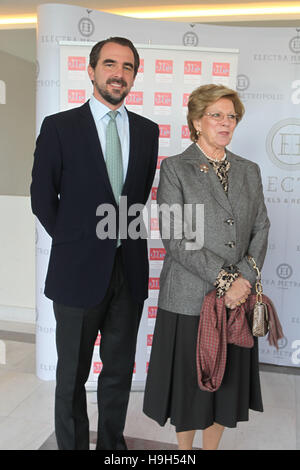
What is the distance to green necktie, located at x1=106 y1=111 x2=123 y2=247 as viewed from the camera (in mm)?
1781

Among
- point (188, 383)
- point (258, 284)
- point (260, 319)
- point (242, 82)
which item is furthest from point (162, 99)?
point (188, 383)

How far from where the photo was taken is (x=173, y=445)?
7.63 ft

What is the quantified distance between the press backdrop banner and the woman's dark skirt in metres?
1.00

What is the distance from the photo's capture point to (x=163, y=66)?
8.81 feet

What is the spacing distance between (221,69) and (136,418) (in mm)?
2140

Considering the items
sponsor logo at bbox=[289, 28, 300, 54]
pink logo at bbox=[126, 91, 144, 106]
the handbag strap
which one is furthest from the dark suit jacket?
sponsor logo at bbox=[289, 28, 300, 54]

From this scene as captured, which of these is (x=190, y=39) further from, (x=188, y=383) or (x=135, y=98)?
(x=188, y=383)

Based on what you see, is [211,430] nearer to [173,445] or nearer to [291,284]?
[173,445]

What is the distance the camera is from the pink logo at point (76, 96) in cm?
269

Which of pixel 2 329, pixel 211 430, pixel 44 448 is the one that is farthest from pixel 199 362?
pixel 2 329

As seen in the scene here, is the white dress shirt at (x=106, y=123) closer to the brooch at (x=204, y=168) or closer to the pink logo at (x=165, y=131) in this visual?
the brooch at (x=204, y=168)

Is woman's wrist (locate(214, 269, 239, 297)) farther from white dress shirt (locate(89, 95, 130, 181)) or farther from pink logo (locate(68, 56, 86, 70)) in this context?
pink logo (locate(68, 56, 86, 70))

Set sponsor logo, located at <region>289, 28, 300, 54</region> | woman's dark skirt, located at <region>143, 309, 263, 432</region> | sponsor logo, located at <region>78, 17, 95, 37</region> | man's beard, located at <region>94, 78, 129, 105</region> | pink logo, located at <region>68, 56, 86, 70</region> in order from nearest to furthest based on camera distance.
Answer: man's beard, located at <region>94, 78, 129, 105</region> < woman's dark skirt, located at <region>143, 309, 263, 432</region> < pink logo, located at <region>68, 56, 86, 70</region> < sponsor logo, located at <region>78, 17, 95, 37</region> < sponsor logo, located at <region>289, 28, 300, 54</region>

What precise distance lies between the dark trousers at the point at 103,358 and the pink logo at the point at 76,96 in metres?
1.29
